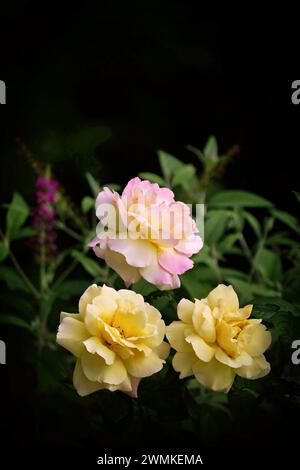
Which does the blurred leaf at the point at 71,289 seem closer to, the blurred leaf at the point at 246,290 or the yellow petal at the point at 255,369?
the blurred leaf at the point at 246,290

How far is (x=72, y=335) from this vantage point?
661 millimetres

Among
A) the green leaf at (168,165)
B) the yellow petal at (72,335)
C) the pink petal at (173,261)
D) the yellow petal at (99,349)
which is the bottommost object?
the yellow petal at (99,349)

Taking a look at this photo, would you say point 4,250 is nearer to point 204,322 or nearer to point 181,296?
point 181,296

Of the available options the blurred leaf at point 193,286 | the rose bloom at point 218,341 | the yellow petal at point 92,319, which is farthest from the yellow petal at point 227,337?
the blurred leaf at point 193,286

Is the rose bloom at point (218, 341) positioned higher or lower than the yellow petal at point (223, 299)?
lower

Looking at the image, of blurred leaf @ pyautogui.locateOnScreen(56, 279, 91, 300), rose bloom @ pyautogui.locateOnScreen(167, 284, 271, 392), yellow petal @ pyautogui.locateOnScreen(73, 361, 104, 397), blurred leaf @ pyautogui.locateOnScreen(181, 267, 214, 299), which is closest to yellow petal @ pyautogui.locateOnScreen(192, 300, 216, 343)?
rose bloom @ pyautogui.locateOnScreen(167, 284, 271, 392)

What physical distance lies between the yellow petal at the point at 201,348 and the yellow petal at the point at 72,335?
94mm

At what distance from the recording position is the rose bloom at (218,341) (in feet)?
2.19

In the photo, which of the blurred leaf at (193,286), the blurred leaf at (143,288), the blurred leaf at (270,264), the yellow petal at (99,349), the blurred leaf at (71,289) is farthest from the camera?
the blurred leaf at (270,264)

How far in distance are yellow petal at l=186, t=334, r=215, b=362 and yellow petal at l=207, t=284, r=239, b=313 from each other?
4cm

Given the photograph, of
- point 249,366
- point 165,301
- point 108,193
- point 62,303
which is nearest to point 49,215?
point 62,303

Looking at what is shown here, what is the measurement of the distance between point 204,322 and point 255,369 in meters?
0.07

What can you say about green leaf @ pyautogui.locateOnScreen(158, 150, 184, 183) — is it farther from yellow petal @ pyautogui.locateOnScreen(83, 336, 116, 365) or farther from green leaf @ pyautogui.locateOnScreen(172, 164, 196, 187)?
yellow petal @ pyautogui.locateOnScreen(83, 336, 116, 365)

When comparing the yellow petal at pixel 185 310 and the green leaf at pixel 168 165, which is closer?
the yellow petal at pixel 185 310
